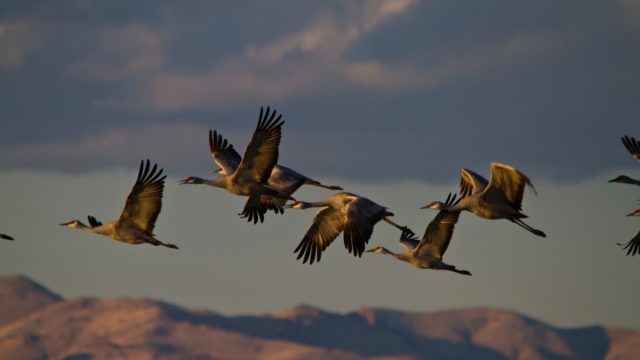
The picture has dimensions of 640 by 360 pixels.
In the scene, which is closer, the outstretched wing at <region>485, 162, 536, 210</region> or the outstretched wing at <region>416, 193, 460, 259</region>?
the outstretched wing at <region>485, 162, 536, 210</region>

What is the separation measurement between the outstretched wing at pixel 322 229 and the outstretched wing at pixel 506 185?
432cm

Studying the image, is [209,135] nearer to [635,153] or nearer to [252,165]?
[252,165]

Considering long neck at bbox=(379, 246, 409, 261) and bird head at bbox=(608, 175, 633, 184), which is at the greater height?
bird head at bbox=(608, 175, 633, 184)

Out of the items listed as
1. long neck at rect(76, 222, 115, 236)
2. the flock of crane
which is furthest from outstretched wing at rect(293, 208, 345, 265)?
long neck at rect(76, 222, 115, 236)

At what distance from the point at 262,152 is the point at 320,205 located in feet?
7.11

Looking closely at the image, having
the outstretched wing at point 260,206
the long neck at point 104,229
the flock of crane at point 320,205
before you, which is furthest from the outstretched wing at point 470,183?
the long neck at point 104,229

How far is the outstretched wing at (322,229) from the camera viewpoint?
128 feet

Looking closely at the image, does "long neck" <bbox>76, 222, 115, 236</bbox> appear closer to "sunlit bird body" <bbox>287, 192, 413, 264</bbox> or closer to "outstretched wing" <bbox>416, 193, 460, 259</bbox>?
"sunlit bird body" <bbox>287, 192, 413, 264</bbox>

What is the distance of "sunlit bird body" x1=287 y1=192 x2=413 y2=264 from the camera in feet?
116

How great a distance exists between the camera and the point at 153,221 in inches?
1465

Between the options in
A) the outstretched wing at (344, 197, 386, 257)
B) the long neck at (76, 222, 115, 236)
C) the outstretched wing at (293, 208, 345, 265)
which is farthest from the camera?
the outstretched wing at (293, 208, 345, 265)

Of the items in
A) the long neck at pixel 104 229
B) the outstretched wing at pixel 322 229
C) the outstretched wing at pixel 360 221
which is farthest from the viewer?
the outstretched wing at pixel 322 229

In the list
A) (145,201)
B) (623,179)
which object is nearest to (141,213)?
(145,201)

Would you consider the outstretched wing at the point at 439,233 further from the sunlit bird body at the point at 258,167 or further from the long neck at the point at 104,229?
the long neck at the point at 104,229
